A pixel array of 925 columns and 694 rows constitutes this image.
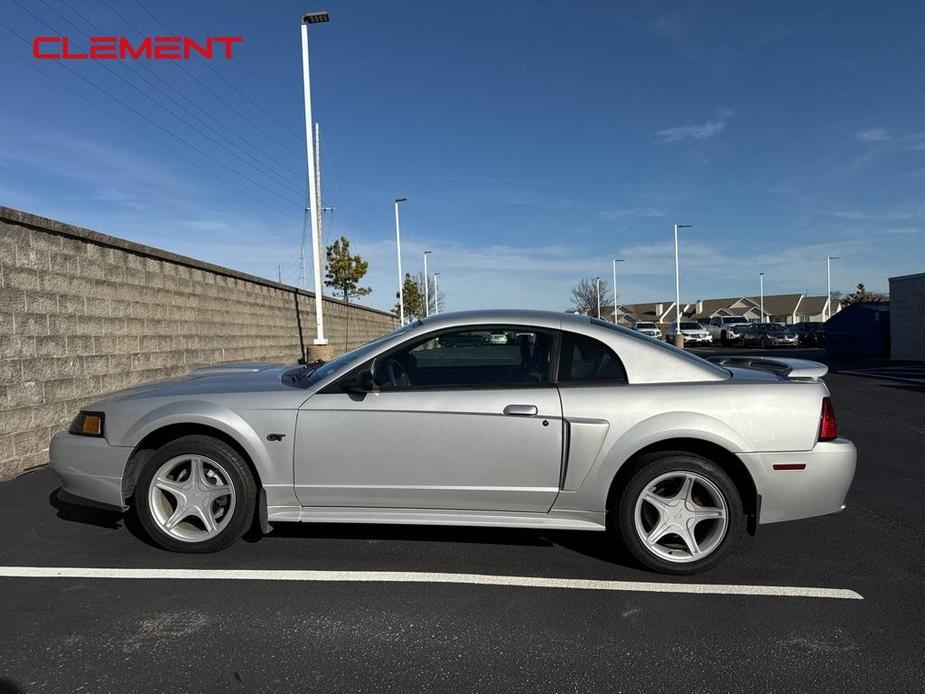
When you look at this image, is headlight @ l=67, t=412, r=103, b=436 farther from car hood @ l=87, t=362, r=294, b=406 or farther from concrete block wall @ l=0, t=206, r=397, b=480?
concrete block wall @ l=0, t=206, r=397, b=480

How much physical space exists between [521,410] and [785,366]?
1926mm

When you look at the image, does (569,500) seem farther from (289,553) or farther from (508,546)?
(289,553)

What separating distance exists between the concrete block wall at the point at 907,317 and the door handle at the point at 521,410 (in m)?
20.7

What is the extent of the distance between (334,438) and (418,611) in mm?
1094

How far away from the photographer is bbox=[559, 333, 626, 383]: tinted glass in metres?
3.70

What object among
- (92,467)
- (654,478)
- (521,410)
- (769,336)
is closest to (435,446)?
(521,410)

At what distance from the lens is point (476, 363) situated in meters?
4.20

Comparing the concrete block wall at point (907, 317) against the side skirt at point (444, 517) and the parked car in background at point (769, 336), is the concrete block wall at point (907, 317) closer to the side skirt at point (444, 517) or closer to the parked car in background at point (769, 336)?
the parked car in background at point (769, 336)

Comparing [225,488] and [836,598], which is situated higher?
[225,488]

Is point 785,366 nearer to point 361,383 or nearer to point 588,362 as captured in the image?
point 588,362

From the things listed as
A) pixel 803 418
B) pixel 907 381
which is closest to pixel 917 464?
pixel 803 418

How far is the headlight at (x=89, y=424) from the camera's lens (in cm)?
391

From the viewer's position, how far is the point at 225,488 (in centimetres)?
378

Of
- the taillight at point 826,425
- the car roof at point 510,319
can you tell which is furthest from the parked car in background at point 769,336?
the car roof at point 510,319
